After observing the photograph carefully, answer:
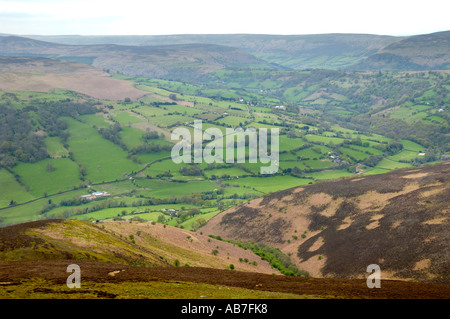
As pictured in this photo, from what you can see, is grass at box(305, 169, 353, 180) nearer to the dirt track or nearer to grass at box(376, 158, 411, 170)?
grass at box(376, 158, 411, 170)

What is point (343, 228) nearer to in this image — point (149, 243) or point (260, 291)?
point (149, 243)

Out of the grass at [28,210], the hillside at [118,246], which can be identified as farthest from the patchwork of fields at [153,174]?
the hillside at [118,246]

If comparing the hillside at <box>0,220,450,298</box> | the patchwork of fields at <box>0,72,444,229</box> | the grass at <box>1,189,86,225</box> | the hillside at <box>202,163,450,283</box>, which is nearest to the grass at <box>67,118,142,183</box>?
the patchwork of fields at <box>0,72,444,229</box>

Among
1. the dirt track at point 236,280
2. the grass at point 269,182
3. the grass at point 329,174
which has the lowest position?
the grass at point 269,182

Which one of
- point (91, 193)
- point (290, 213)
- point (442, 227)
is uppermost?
point (442, 227)

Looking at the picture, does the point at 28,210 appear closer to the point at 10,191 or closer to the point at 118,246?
the point at 10,191

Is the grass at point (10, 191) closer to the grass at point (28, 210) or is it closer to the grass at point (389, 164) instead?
the grass at point (28, 210)

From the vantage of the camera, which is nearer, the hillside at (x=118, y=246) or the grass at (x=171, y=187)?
the hillside at (x=118, y=246)

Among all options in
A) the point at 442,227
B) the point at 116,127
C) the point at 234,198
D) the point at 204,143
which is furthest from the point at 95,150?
the point at 442,227
